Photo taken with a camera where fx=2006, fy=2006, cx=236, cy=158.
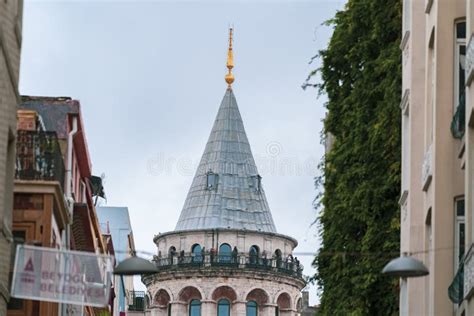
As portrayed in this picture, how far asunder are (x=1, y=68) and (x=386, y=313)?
1726cm

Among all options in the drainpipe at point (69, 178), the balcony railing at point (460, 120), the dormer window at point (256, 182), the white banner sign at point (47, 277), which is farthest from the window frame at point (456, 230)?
the dormer window at point (256, 182)

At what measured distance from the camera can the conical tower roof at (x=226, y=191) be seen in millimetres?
142000

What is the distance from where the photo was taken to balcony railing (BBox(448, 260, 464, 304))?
28.6 metres

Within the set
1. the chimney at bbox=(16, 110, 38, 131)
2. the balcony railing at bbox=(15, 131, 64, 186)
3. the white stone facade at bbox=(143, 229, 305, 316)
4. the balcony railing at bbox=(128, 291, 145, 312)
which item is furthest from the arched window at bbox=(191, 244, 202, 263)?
the balcony railing at bbox=(15, 131, 64, 186)

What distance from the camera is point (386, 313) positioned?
4266cm

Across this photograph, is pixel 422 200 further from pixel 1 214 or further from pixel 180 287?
pixel 180 287

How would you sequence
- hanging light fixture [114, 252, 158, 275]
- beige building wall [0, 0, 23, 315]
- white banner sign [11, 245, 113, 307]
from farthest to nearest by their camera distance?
beige building wall [0, 0, 23, 315] → hanging light fixture [114, 252, 158, 275] → white banner sign [11, 245, 113, 307]

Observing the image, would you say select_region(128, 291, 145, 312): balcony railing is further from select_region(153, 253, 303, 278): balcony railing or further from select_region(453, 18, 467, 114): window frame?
select_region(453, 18, 467, 114): window frame

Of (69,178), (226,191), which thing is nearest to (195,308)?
(226,191)

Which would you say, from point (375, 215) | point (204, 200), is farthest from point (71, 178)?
point (204, 200)

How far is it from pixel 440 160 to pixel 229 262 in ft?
368

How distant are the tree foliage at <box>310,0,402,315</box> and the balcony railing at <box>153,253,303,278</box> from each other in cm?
9284

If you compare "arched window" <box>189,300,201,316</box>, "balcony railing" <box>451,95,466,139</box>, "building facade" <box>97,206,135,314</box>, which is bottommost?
"balcony railing" <box>451,95,466,139</box>

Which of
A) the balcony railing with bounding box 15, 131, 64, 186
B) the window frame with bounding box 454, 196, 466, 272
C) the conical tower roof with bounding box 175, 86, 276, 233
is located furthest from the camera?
the conical tower roof with bounding box 175, 86, 276, 233
